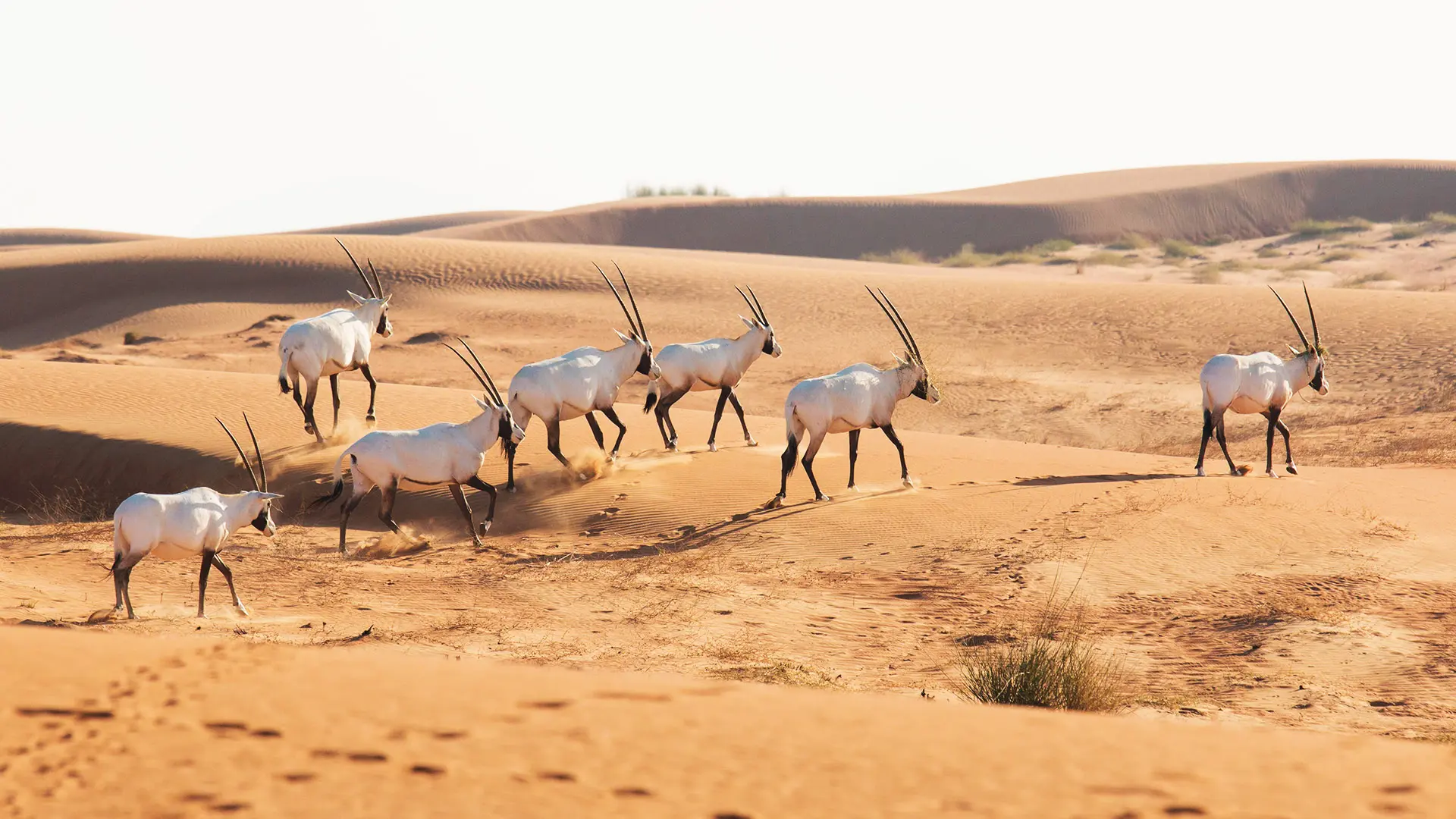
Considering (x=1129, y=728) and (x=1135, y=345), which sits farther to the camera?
(x=1135, y=345)

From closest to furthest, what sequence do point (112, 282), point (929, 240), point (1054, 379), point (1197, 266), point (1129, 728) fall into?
point (1129, 728) → point (1054, 379) → point (112, 282) → point (1197, 266) → point (929, 240)

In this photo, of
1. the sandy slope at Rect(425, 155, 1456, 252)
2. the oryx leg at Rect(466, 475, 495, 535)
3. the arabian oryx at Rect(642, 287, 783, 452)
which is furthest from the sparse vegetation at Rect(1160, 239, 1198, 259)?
the oryx leg at Rect(466, 475, 495, 535)

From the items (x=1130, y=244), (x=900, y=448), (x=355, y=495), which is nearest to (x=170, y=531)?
(x=355, y=495)

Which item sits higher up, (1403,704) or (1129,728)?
(1129,728)

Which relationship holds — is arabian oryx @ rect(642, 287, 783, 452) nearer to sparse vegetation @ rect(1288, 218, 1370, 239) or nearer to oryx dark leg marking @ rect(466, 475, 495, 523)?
oryx dark leg marking @ rect(466, 475, 495, 523)

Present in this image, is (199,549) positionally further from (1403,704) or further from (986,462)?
(986,462)

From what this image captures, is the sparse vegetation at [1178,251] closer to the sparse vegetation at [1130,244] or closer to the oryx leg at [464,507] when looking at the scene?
the sparse vegetation at [1130,244]

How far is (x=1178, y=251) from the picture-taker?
5922 cm

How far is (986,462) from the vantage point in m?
14.5

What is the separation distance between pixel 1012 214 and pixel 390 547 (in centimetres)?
6725

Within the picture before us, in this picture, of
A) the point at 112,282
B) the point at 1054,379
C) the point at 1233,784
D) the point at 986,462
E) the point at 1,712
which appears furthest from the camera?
the point at 112,282

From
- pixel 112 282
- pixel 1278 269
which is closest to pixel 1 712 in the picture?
pixel 112 282

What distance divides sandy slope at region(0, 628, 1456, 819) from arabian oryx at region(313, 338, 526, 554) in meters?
7.14

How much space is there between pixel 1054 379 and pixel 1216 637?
55.9 ft
